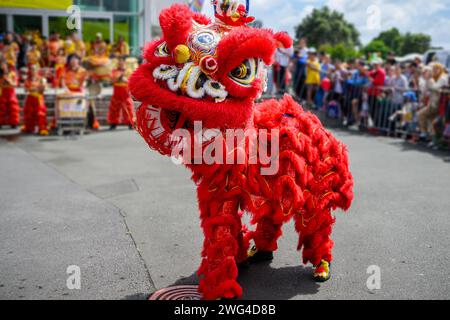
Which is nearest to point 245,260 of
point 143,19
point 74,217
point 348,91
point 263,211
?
point 263,211

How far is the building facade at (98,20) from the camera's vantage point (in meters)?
19.2

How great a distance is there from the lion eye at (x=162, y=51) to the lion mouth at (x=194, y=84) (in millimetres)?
191

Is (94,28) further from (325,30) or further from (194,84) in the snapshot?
(325,30)

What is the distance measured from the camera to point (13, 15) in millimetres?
19234

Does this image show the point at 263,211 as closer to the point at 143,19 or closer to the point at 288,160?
the point at 288,160

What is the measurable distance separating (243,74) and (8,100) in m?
9.71

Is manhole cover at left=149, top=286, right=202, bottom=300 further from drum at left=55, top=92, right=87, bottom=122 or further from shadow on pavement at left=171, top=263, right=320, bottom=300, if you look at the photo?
drum at left=55, top=92, right=87, bottom=122

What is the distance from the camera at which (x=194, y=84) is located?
3191 millimetres

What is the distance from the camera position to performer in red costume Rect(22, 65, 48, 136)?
11.0m

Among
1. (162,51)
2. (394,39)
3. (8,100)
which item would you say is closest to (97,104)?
(8,100)

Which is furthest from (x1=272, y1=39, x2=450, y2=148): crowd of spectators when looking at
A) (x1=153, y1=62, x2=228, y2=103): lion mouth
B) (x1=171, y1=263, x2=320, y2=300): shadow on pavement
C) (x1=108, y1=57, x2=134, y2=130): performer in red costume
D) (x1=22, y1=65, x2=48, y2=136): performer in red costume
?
(x1=153, y1=62, x2=228, y2=103): lion mouth

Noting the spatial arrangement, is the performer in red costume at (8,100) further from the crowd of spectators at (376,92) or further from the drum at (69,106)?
the crowd of spectators at (376,92)

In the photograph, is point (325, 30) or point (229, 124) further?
point (325, 30)

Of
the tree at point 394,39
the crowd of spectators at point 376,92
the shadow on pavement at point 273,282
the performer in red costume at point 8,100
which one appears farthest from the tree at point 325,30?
the shadow on pavement at point 273,282
